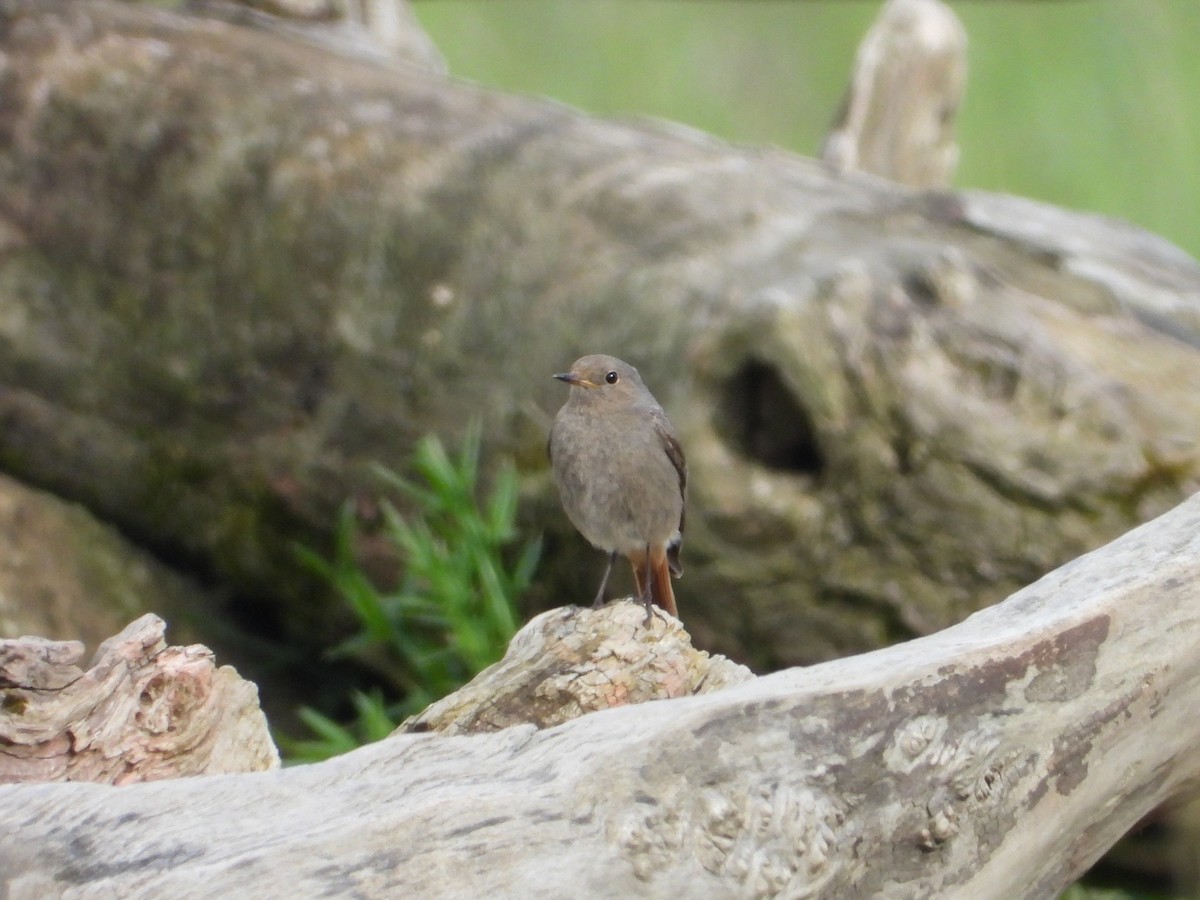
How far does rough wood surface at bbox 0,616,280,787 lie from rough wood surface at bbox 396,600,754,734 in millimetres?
405

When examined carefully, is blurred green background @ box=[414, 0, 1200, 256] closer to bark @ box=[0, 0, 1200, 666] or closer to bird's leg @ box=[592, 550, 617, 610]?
bark @ box=[0, 0, 1200, 666]

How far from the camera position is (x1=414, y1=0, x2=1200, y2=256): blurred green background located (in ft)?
29.0

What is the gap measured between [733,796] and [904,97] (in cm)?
491

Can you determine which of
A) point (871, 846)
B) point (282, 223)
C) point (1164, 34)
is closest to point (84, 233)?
point (282, 223)

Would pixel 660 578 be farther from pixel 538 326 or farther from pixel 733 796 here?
pixel 733 796

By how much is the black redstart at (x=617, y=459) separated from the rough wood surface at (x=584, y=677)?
40.2 inches

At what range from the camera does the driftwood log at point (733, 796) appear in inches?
84.7

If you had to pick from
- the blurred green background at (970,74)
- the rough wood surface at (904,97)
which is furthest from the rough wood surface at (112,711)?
the blurred green background at (970,74)

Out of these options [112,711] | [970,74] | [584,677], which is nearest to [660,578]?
[584,677]

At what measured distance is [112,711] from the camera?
2.63m

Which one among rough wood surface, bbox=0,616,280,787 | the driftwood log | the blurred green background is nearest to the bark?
the driftwood log

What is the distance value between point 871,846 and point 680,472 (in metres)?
1.87

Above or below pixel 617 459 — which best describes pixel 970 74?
above

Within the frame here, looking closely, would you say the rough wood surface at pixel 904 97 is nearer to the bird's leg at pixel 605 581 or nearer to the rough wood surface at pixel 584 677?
the bird's leg at pixel 605 581
